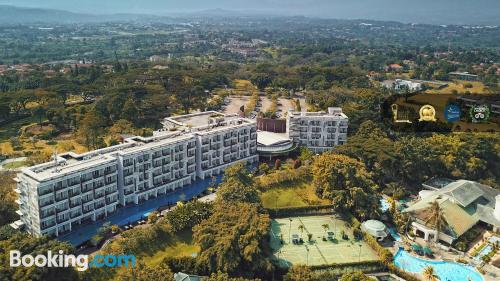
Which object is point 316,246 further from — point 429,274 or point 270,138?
point 270,138

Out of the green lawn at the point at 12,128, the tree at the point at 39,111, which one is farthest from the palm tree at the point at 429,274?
the tree at the point at 39,111

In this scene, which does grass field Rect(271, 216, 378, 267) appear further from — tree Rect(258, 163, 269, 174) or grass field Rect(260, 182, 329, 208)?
tree Rect(258, 163, 269, 174)

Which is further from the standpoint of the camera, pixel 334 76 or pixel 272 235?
pixel 334 76

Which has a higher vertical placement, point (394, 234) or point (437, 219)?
point (437, 219)

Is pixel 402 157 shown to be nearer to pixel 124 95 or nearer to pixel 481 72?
pixel 124 95

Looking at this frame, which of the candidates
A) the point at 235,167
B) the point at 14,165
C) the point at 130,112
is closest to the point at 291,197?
the point at 235,167

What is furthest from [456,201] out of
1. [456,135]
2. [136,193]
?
[136,193]
